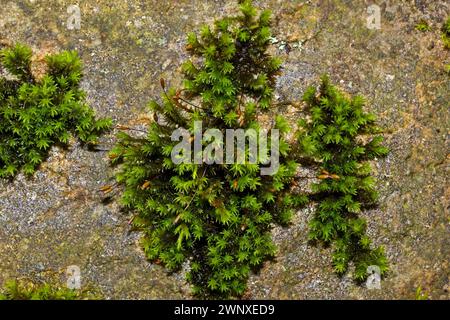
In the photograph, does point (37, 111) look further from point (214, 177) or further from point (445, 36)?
point (445, 36)

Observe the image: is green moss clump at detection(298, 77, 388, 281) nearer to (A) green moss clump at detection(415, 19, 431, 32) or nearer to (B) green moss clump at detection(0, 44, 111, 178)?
(A) green moss clump at detection(415, 19, 431, 32)

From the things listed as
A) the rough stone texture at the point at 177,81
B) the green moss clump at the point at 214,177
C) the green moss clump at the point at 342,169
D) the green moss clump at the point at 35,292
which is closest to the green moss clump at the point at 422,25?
the rough stone texture at the point at 177,81

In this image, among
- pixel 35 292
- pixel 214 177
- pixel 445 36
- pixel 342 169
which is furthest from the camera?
pixel 445 36

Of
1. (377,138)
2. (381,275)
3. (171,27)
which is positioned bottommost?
(381,275)

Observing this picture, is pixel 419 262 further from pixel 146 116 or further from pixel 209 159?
pixel 146 116

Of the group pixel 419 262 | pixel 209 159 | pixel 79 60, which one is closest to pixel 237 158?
pixel 209 159

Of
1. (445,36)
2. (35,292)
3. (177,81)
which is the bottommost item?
(35,292)

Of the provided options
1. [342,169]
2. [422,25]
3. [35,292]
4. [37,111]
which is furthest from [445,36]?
[35,292]

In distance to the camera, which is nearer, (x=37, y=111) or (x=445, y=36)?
(x=37, y=111)
